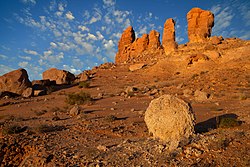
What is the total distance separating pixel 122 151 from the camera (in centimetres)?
541

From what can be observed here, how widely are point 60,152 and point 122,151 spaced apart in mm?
1625

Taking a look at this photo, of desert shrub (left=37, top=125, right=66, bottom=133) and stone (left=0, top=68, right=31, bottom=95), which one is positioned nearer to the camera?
desert shrub (left=37, top=125, right=66, bottom=133)

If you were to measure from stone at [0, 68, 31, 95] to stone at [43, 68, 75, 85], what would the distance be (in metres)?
6.20

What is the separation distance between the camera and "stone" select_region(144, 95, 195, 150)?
6.03 metres

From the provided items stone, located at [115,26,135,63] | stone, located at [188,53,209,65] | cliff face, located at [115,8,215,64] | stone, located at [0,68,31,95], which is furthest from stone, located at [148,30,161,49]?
stone, located at [0,68,31,95]

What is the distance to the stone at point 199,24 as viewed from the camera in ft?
128

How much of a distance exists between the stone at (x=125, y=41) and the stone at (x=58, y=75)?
2507cm

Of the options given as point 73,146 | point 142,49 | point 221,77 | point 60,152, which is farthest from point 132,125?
point 142,49

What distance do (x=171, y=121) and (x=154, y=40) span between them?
145 ft

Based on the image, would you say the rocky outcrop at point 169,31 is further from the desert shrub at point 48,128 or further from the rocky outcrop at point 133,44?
the desert shrub at point 48,128

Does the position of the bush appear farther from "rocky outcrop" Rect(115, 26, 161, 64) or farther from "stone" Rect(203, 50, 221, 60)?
"rocky outcrop" Rect(115, 26, 161, 64)

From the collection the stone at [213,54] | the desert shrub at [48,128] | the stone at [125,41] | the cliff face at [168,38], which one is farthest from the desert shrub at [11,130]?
the stone at [125,41]

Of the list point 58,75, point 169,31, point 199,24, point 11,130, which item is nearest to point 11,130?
point 11,130

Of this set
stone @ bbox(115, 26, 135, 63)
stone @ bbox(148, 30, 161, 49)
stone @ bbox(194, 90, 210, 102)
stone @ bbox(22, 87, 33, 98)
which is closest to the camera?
stone @ bbox(194, 90, 210, 102)
